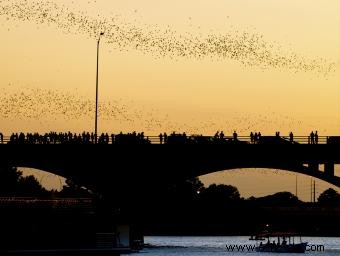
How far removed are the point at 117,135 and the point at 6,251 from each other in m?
37.7

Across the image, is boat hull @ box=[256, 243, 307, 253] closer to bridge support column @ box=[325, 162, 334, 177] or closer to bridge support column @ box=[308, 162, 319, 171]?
bridge support column @ box=[325, 162, 334, 177]

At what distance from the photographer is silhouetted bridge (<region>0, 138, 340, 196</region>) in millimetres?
140750

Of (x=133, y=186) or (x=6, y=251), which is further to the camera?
(x=133, y=186)

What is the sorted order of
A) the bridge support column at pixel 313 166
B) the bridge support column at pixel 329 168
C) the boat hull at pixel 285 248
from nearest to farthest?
the bridge support column at pixel 329 168
the bridge support column at pixel 313 166
the boat hull at pixel 285 248

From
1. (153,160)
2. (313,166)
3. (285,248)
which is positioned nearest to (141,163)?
(153,160)

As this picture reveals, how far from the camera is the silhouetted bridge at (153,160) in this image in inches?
5541

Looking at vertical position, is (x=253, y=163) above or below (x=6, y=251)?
above

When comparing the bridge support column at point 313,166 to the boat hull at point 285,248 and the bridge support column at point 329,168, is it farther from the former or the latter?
the boat hull at point 285,248

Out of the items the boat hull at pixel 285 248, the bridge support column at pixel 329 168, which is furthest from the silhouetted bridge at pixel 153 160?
the boat hull at pixel 285 248

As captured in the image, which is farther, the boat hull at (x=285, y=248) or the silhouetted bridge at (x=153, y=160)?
the boat hull at (x=285, y=248)

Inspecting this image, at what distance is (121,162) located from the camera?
486 ft

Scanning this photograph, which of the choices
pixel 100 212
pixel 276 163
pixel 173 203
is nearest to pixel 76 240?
pixel 100 212

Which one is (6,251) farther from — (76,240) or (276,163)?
(276,163)

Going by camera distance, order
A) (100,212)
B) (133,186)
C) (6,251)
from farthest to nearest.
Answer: (133,186), (100,212), (6,251)
